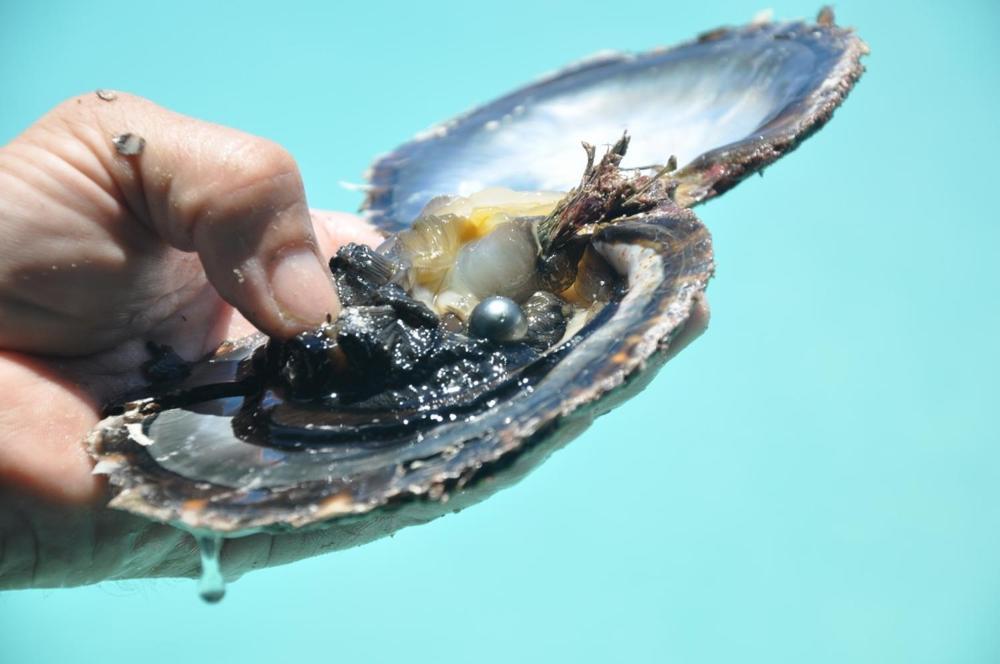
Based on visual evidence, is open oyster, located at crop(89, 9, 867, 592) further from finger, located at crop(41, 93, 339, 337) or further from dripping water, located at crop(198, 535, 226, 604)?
dripping water, located at crop(198, 535, 226, 604)

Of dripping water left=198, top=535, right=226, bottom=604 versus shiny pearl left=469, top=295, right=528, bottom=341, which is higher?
shiny pearl left=469, top=295, right=528, bottom=341

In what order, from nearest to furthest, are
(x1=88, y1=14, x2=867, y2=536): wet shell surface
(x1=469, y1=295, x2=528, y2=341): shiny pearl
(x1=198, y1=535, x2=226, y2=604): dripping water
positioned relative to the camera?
1. (x1=88, y1=14, x2=867, y2=536): wet shell surface
2. (x1=198, y1=535, x2=226, y2=604): dripping water
3. (x1=469, y1=295, x2=528, y2=341): shiny pearl

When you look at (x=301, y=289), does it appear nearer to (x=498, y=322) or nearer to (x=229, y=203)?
(x=229, y=203)

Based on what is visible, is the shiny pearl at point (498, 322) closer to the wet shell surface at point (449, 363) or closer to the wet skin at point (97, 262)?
the wet shell surface at point (449, 363)

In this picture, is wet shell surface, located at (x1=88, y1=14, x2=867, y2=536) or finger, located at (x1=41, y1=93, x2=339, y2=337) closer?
wet shell surface, located at (x1=88, y1=14, x2=867, y2=536)

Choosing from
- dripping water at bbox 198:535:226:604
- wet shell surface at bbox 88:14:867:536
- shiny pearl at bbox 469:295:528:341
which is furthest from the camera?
shiny pearl at bbox 469:295:528:341

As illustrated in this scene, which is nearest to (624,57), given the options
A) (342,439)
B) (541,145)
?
(541,145)

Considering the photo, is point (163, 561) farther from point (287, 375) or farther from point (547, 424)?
point (547, 424)

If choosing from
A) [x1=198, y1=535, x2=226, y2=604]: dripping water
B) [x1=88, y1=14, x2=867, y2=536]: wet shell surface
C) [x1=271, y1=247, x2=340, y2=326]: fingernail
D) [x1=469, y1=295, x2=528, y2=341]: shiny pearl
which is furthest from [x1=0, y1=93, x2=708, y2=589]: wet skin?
[x1=198, y1=535, x2=226, y2=604]: dripping water

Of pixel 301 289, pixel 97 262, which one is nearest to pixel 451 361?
pixel 301 289
